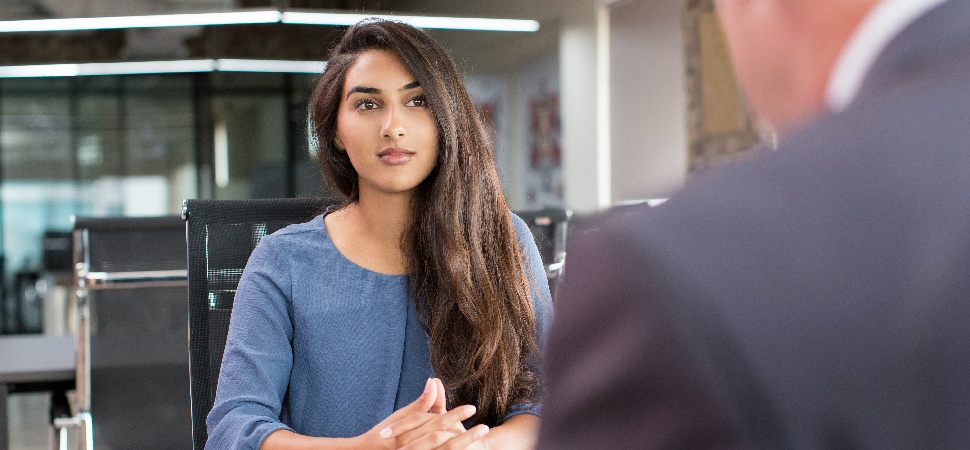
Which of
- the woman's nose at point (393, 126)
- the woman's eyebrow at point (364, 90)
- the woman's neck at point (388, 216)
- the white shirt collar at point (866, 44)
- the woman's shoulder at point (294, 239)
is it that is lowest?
the woman's shoulder at point (294, 239)

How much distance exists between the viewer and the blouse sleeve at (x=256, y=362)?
1285 millimetres

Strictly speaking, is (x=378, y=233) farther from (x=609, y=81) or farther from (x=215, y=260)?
(x=609, y=81)

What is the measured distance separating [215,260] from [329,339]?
1.18 feet

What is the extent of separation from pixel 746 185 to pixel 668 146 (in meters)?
6.66

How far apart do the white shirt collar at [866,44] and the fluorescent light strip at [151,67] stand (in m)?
8.75

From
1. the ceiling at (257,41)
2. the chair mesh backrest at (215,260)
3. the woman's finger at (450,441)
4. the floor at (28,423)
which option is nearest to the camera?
the woman's finger at (450,441)

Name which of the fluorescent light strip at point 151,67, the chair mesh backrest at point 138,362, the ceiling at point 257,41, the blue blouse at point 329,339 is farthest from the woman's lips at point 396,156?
the fluorescent light strip at point 151,67

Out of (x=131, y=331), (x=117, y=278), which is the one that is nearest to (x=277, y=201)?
(x=117, y=278)

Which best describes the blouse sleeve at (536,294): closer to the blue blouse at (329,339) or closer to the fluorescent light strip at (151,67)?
the blue blouse at (329,339)

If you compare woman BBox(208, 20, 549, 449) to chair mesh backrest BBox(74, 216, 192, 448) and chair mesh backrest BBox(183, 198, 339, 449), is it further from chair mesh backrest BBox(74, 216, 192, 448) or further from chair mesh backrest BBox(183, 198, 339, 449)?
chair mesh backrest BBox(74, 216, 192, 448)

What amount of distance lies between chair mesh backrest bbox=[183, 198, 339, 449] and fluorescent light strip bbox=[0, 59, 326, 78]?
24.0ft

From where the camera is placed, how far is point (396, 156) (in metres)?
1.41

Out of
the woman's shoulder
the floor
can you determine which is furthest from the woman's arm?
the floor

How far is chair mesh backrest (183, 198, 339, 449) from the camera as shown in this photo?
5.27 ft
